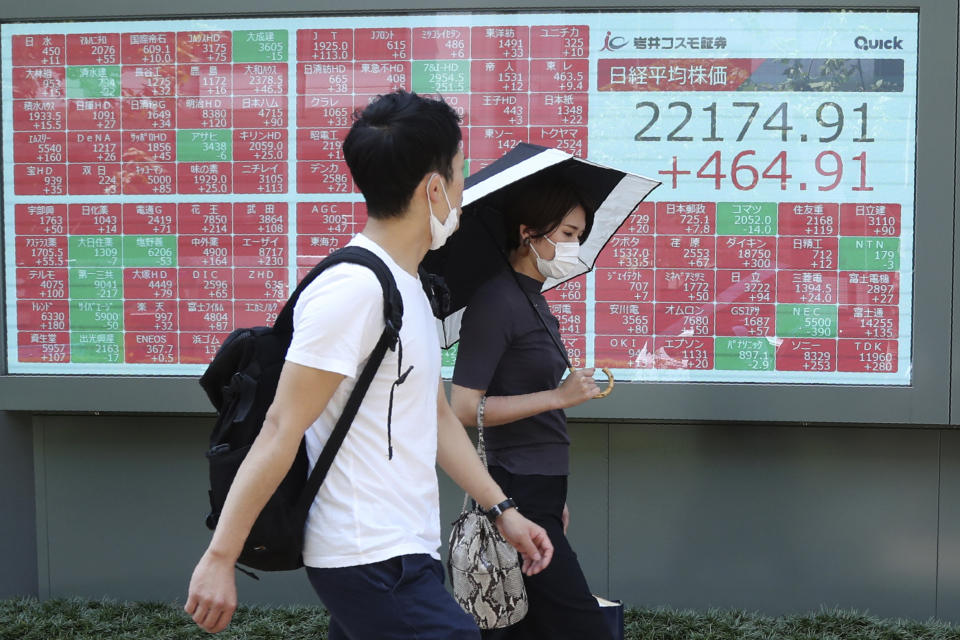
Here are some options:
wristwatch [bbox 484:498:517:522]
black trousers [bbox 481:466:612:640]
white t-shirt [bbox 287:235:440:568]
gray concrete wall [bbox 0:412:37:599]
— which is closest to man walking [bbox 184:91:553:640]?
white t-shirt [bbox 287:235:440:568]

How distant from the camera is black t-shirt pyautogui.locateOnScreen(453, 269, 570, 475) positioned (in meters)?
2.36

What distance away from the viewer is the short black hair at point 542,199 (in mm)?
2500

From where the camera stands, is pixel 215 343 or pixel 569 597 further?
pixel 215 343

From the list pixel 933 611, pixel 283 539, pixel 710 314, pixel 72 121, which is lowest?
pixel 933 611

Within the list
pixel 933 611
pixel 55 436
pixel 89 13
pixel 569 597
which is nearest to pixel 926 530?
pixel 933 611

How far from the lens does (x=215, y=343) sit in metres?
4.14

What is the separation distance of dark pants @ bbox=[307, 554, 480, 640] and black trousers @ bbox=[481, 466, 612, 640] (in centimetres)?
72

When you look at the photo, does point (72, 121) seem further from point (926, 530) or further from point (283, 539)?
point (926, 530)

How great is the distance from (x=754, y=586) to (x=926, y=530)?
75 cm

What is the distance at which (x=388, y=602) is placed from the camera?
63.8 inches

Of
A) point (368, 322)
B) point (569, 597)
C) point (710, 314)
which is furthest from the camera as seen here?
point (710, 314)

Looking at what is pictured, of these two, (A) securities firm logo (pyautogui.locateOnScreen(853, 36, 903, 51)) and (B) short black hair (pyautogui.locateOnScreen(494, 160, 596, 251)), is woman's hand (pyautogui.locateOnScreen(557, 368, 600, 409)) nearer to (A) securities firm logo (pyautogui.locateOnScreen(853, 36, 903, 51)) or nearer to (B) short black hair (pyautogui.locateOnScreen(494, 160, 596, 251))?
(B) short black hair (pyautogui.locateOnScreen(494, 160, 596, 251))

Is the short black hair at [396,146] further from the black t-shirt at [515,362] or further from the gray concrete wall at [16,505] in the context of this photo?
the gray concrete wall at [16,505]

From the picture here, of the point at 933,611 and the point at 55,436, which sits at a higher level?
the point at 55,436
